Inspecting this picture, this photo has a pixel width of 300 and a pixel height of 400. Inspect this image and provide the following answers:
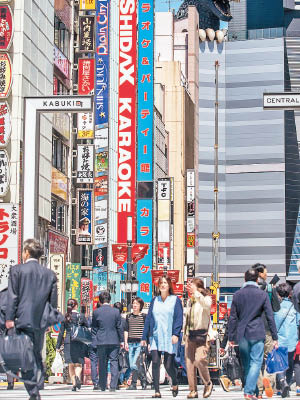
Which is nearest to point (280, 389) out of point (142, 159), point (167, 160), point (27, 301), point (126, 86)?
point (27, 301)

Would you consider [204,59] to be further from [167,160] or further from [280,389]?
[280,389]

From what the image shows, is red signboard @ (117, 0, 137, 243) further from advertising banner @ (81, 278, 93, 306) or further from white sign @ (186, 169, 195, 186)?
white sign @ (186, 169, 195, 186)

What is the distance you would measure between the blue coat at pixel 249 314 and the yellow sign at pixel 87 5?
143 feet

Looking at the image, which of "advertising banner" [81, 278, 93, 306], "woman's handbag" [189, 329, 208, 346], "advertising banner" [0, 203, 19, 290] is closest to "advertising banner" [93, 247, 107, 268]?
"advertising banner" [81, 278, 93, 306]

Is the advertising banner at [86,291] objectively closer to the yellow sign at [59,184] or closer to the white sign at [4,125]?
the yellow sign at [59,184]

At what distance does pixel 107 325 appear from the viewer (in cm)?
2055

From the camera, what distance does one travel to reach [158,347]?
1788cm

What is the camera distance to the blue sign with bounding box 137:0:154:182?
217 feet

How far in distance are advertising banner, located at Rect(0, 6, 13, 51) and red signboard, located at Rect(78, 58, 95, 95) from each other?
14.3m

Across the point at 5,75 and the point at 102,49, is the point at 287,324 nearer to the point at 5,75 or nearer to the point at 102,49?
the point at 5,75

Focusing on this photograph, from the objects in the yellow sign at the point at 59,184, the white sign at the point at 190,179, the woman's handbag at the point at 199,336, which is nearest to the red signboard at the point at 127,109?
the yellow sign at the point at 59,184

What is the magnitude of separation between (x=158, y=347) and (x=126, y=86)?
142 ft

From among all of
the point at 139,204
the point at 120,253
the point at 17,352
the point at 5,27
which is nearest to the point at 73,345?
the point at 17,352

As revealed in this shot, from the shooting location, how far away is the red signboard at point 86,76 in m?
56.6
